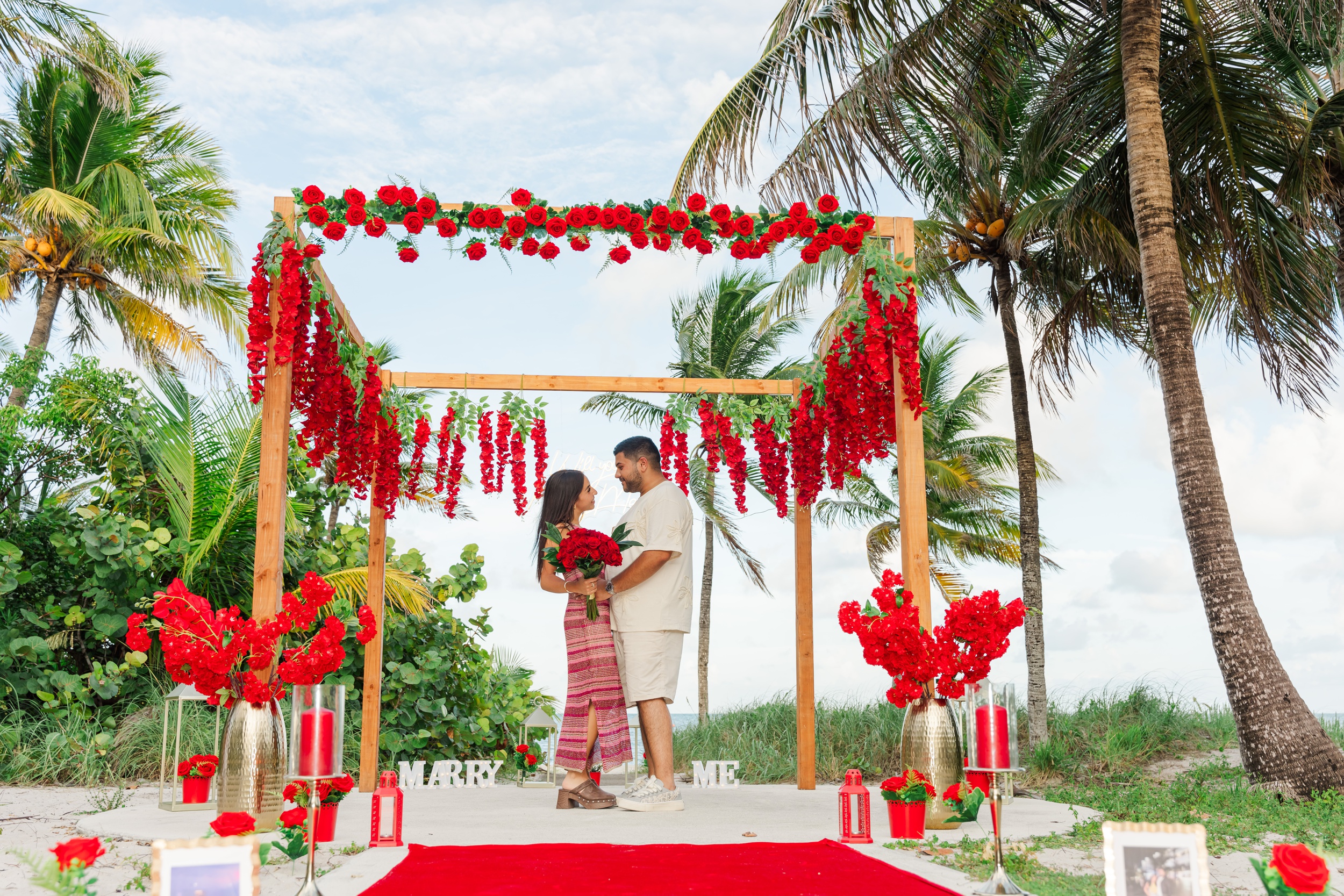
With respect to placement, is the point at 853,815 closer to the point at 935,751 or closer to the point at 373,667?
the point at 935,751

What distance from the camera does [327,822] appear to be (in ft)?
13.0

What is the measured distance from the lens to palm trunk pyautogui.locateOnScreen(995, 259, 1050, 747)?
955cm

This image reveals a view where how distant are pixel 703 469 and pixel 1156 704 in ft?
19.7

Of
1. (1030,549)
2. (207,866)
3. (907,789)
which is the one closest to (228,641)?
(207,866)

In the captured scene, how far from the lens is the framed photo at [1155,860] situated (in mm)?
2123

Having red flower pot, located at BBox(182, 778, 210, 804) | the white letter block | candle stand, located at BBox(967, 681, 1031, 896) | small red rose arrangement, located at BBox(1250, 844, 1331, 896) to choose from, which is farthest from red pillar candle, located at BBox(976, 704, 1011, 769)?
the white letter block

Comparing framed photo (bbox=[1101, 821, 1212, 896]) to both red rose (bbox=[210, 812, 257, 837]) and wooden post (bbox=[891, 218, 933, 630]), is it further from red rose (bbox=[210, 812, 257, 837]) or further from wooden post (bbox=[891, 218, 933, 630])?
wooden post (bbox=[891, 218, 933, 630])

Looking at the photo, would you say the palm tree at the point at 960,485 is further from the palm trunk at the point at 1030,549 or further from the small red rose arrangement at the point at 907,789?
the small red rose arrangement at the point at 907,789

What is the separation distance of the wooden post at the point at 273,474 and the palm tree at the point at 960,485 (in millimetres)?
9588

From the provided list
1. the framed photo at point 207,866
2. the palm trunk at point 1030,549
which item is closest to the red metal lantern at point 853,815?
the framed photo at point 207,866

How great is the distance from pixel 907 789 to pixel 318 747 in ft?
7.82

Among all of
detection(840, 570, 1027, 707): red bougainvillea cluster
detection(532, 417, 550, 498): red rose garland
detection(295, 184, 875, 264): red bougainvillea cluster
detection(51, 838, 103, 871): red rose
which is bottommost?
detection(51, 838, 103, 871): red rose

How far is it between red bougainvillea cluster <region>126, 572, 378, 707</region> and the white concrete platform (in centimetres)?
61

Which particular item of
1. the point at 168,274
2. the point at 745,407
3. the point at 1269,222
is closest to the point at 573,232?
the point at 745,407
